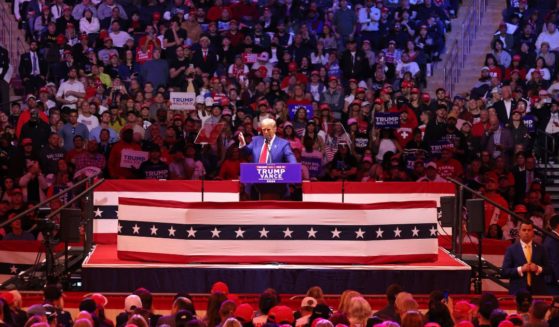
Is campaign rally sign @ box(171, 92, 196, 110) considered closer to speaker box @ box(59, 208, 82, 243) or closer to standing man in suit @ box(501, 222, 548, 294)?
speaker box @ box(59, 208, 82, 243)

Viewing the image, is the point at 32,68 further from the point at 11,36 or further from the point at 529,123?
the point at 529,123

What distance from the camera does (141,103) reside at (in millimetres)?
25953

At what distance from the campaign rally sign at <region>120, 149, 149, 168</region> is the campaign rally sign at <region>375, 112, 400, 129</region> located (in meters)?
4.59

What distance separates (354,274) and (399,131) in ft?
27.8

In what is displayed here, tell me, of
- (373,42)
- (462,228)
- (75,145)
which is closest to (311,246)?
(462,228)

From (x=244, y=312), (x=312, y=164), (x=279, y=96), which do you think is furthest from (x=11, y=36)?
(x=244, y=312)

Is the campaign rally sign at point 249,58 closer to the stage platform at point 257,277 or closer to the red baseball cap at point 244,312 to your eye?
the stage platform at point 257,277

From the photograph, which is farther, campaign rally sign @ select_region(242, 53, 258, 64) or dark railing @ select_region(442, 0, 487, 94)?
dark railing @ select_region(442, 0, 487, 94)

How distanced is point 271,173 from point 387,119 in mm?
7334

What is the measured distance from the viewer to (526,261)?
16.2 meters

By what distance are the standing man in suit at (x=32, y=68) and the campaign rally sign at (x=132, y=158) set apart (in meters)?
6.67

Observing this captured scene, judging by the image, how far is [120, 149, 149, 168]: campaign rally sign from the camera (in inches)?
878

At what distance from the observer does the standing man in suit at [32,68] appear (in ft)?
92.7

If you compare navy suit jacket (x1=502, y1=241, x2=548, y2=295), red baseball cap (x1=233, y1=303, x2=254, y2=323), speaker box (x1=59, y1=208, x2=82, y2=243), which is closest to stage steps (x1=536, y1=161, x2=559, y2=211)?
navy suit jacket (x1=502, y1=241, x2=548, y2=295)
